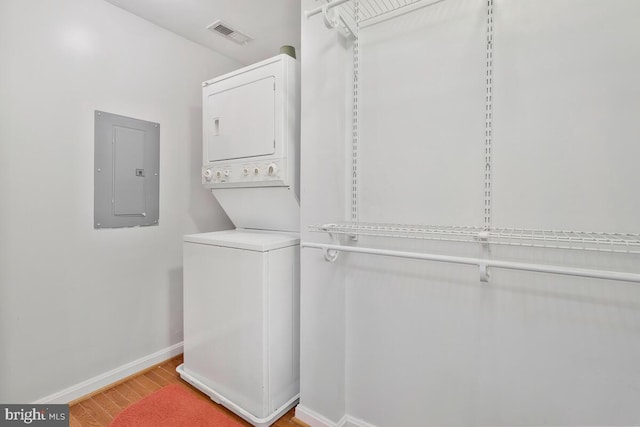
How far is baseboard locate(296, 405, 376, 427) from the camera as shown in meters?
1.60

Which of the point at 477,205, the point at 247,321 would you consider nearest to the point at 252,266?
the point at 247,321

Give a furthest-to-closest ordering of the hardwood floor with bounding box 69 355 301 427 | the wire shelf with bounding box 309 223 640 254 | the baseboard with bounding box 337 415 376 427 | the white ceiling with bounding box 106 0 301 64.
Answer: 1. the white ceiling with bounding box 106 0 301 64
2. the hardwood floor with bounding box 69 355 301 427
3. the baseboard with bounding box 337 415 376 427
4. the wire shelf with bounding box 309 223 640 254

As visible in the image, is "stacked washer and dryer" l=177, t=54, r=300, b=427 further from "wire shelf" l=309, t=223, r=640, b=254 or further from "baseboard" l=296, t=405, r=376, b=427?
"wire shelf" l=309, t=223, r=640, b=254

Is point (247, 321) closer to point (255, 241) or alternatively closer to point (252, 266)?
point (252, 266)

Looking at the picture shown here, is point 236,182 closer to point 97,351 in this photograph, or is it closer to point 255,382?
point 255,382

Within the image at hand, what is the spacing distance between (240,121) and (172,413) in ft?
6.03

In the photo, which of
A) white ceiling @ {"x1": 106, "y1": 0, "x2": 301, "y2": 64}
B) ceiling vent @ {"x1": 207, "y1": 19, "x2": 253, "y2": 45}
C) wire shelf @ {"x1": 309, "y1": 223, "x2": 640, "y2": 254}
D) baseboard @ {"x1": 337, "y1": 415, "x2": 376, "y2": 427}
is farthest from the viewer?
ceiling vent @ {"x1": 207, "y1": 19, "x2": 253, "y2": 45}

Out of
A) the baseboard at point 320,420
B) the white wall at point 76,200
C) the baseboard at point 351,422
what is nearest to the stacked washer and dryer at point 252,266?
the baseboard at point 320,420

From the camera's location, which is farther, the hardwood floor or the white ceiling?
the white ceiling

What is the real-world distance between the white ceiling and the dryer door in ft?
1.73

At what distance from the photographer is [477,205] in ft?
4.17

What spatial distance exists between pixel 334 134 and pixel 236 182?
0.78 metres

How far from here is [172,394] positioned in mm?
1912

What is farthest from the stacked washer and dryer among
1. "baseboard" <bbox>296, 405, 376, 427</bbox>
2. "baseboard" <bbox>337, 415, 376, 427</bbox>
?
"baseboard" <bbox>337, 415, 376, 427</bbox>
